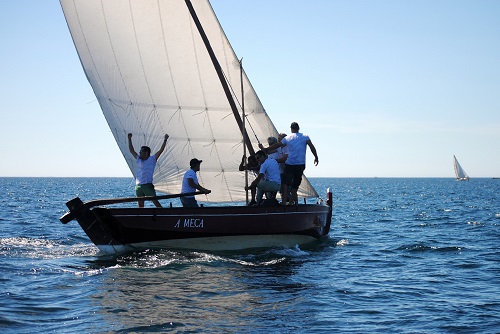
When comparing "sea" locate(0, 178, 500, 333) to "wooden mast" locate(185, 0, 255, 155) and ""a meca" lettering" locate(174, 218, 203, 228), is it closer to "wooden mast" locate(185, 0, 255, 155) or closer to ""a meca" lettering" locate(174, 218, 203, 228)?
""a meca" lettering" locate(174, 218, 203, 228)

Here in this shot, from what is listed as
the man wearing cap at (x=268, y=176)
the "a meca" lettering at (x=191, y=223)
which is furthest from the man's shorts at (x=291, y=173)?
the "a meca" lettering at (x=191, y=223)

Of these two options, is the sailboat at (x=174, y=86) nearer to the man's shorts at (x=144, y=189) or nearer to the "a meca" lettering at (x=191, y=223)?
the man's shorts at (x=144, y=189)

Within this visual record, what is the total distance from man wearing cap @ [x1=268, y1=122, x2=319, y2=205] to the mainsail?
1.09 meters

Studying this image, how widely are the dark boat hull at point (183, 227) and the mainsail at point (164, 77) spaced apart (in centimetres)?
263

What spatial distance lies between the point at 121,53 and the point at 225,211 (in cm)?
548

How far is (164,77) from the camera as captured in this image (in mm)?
18812

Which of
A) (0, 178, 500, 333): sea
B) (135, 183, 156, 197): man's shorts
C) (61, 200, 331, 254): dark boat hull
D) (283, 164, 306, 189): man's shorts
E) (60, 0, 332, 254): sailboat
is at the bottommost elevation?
(0, 178, 500, 333): sea

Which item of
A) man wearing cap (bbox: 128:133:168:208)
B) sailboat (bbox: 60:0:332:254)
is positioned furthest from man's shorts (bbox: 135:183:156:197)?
sailboat (bbox: 60:0:332:254)

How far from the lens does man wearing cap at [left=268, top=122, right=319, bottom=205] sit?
60.8 ft

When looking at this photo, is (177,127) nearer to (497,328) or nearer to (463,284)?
(463,284)

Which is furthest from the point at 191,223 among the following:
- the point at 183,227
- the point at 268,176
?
the point at 268,176

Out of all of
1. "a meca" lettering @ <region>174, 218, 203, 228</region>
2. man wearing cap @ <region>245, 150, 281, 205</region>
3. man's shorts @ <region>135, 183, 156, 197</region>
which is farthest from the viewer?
man's shorts @ <region>135, 183, 156, 197</region>

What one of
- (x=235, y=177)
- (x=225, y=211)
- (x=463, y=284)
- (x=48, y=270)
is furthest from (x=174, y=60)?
(x=463, y=284)

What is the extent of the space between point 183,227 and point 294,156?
157 inches
